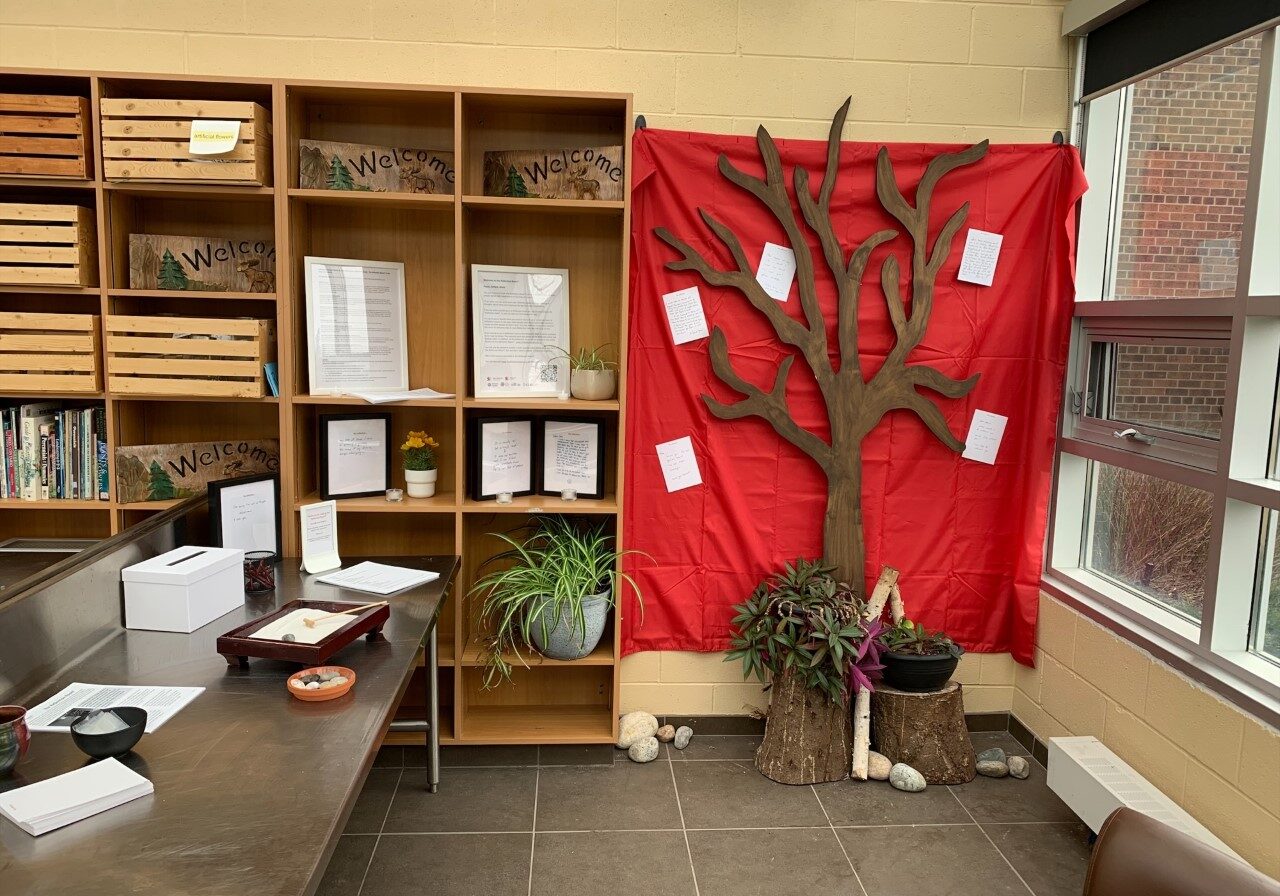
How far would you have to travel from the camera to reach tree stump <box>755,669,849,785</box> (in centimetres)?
320

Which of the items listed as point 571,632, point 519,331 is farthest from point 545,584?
point 519,331

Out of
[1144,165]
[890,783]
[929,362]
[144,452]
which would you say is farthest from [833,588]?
[144,452]

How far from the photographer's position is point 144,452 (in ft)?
10.1

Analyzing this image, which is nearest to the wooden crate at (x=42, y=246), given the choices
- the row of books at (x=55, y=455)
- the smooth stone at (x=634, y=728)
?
the row of books at (x=55, y=455)

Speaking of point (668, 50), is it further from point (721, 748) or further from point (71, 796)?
point (71, 796)

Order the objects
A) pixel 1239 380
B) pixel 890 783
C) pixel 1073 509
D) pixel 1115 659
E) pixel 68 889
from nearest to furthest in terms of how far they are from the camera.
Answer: pixel 68 889 < pixel 1239 380 < pixel 1115 659 < pixel 890 783 < pixel 1073 509

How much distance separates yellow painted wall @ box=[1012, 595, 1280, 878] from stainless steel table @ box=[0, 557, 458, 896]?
2.12 m

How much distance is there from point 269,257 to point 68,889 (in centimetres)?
236

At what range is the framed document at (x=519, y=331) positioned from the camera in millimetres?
3221

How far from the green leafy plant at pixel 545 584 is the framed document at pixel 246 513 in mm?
700

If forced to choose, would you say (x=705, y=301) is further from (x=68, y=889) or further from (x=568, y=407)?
(x=68, y=889)

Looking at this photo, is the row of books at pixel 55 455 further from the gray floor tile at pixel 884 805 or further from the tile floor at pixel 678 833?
the gray floor tile at pixel 884 805

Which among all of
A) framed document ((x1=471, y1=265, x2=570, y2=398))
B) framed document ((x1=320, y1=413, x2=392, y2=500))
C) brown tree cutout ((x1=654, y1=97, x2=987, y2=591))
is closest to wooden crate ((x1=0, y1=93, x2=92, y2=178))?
framed document ((x1=320, y1=413, x2=392, y2=500))

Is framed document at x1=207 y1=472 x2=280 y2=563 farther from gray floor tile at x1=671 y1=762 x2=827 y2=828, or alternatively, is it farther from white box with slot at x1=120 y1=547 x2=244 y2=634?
gray floor tile at x1=671 y1=762 x2=827 y2=828
